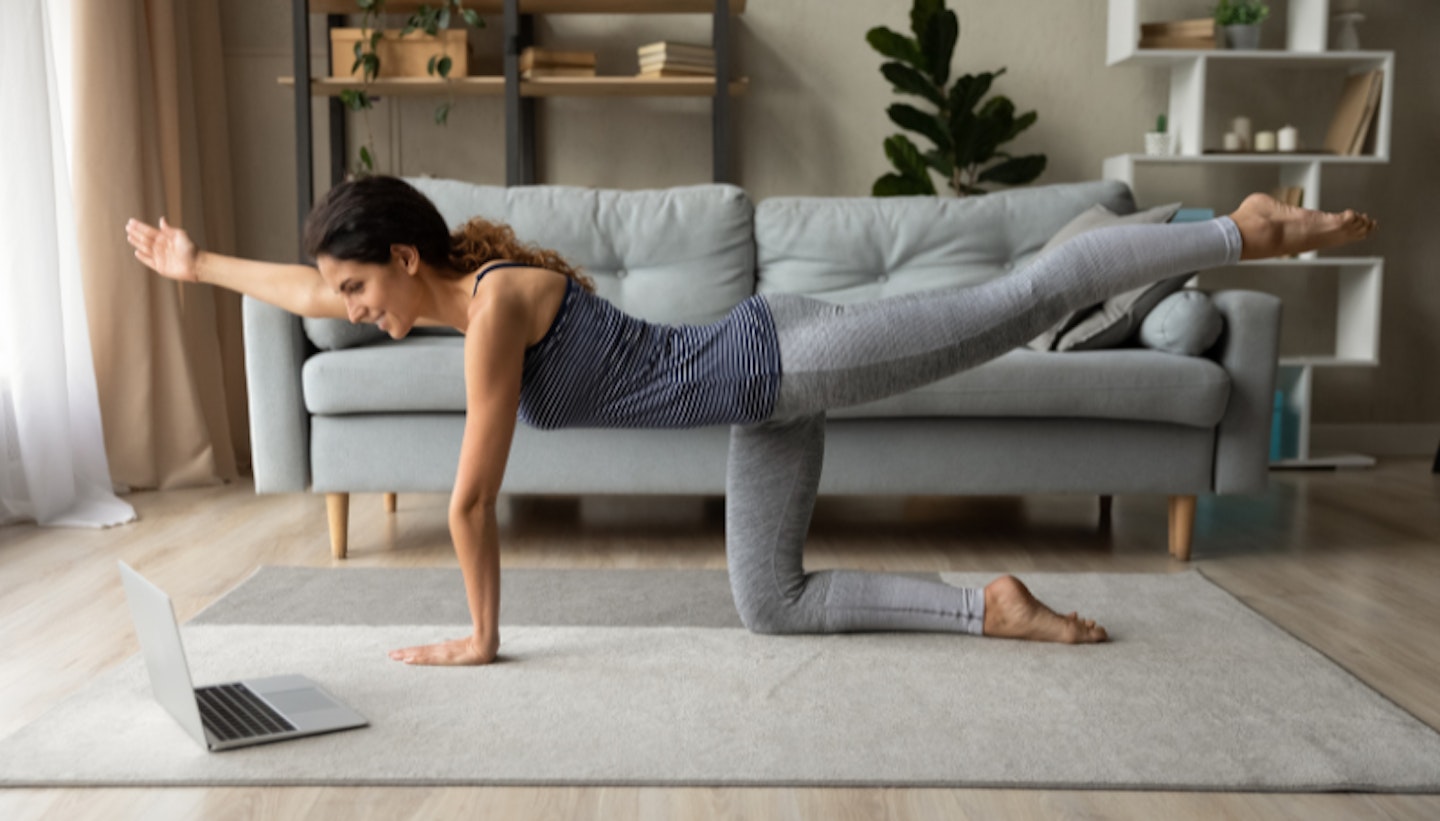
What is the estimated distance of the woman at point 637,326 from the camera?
178cm

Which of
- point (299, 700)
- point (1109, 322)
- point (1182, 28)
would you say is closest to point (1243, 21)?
point (1182, 28)

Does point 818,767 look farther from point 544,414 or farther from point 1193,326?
point 1193,326

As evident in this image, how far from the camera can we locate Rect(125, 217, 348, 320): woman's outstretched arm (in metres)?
1.96

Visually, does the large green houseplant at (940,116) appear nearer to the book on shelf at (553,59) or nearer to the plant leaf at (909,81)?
the plant leaf at (909,81)

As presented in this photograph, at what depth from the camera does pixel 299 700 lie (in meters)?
1.78

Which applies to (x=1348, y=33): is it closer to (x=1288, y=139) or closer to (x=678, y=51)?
(x=1288, y=139)

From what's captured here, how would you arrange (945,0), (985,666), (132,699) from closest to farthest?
(132,699)
(985,666)
(945,0)

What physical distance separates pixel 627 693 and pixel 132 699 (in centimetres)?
69

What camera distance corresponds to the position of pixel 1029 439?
2.76 meters

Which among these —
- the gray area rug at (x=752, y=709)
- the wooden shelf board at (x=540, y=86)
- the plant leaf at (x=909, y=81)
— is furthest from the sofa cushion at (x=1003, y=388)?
the plant leaf at (x=909, y=81)

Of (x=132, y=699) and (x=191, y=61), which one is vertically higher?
(x=191, y=61)

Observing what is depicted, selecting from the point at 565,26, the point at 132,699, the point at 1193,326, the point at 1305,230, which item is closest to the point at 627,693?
the point at 132,699

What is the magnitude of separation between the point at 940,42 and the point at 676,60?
2.68 feet

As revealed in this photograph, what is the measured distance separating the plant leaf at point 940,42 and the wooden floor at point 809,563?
4.52ft
